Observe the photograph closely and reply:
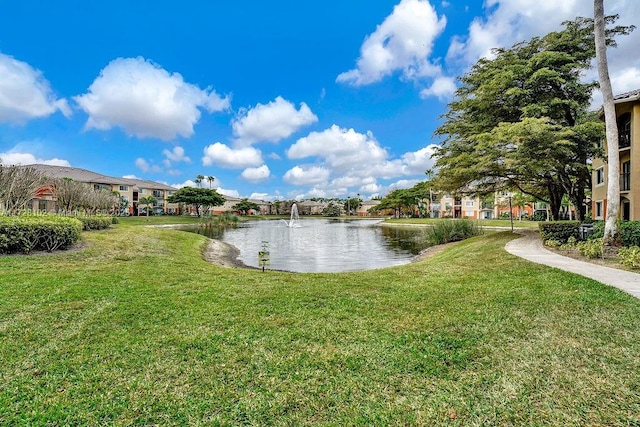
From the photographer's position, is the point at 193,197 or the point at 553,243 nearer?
the point at 553,243

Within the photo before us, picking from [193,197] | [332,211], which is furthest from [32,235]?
[332,211]

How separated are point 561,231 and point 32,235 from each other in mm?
19135

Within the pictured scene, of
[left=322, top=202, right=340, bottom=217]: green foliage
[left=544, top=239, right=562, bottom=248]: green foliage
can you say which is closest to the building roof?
[left=322, top=202, right=340, bottom=217]: green foliage

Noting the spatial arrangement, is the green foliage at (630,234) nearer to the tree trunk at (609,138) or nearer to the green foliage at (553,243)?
the tree trunk at (609,138)

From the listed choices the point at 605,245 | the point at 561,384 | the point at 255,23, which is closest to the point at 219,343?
the point at 561,384

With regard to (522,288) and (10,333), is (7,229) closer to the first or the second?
(10,333)

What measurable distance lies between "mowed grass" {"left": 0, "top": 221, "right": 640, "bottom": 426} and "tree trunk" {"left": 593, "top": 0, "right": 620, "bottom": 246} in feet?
18.9

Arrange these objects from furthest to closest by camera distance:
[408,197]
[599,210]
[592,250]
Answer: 1. [408,197]
2. [599,210]
3. [592,250]

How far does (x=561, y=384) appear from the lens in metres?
3.15

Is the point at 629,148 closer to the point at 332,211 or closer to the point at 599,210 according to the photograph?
the point at 599,210

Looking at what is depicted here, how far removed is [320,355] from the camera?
376 centimetres

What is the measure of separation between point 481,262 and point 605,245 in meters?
4.39

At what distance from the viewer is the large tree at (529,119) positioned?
1367 centimetres

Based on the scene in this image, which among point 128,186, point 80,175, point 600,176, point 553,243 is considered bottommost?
point 553,243
